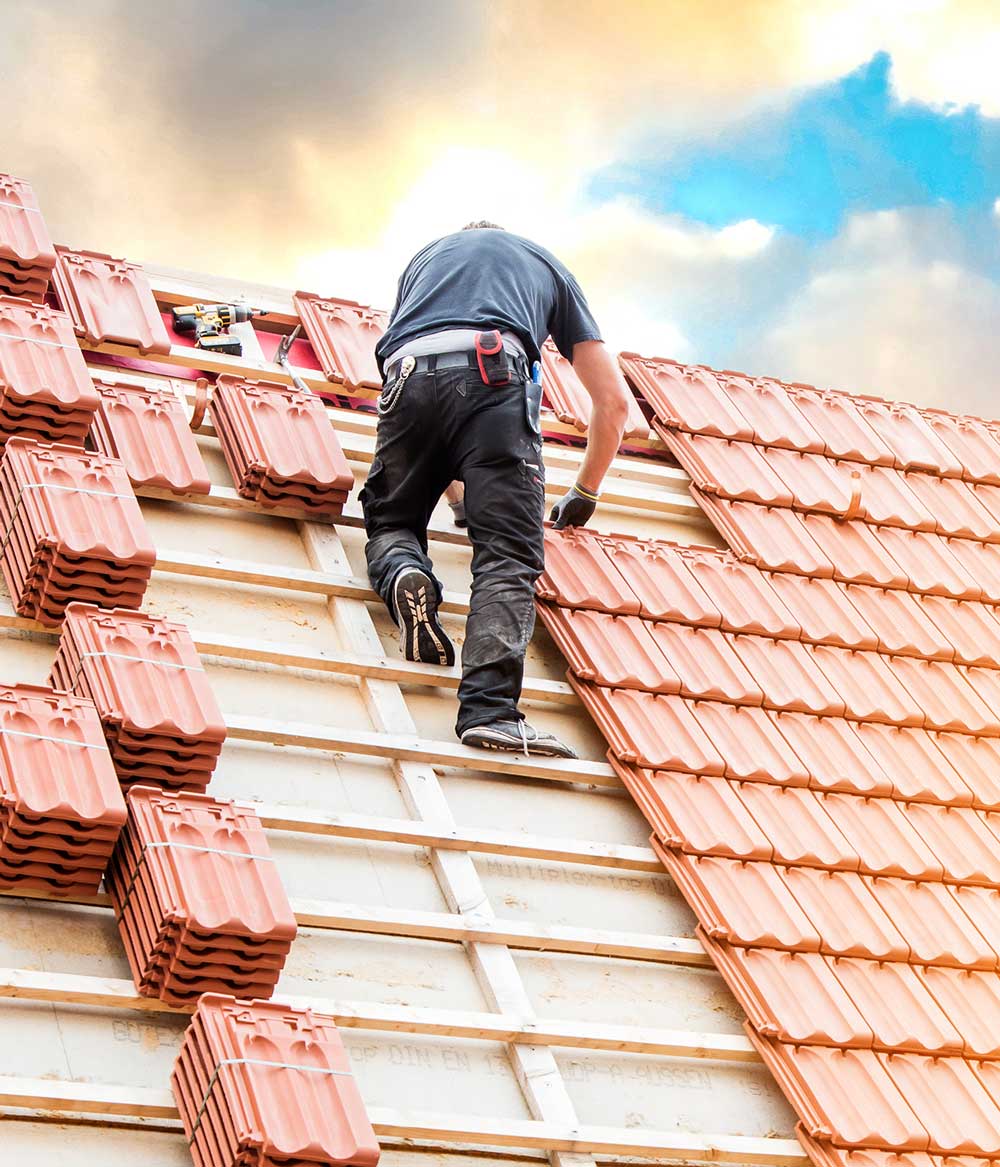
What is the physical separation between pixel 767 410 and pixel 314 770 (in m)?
2.84

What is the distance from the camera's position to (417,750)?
4113 millimetres

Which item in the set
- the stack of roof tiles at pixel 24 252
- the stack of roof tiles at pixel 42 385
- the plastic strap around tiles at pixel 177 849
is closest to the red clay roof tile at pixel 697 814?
the plastic strap around tiles at pixel 177 849

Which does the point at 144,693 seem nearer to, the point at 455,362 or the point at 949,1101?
the point at 455,362

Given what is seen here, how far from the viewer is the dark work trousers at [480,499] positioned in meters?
4.32

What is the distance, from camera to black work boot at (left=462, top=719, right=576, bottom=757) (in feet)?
13.8

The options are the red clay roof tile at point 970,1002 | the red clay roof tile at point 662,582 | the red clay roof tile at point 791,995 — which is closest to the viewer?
the red clay roof tile at point 791,995

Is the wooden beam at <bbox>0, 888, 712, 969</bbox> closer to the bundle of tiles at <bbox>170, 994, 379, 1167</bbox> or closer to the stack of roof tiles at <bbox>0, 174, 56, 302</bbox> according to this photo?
the bundle of tiles at <bbox>170, 994, 379, 1167</bbox>

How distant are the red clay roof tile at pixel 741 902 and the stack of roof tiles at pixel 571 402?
2134 millimetres

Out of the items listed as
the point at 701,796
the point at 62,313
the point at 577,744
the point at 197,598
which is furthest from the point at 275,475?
the point at 701,796

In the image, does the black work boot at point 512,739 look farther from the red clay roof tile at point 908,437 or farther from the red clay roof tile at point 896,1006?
the red clay roof tile at point 908,437

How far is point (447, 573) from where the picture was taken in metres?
4.99

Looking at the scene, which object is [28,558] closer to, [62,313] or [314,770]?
[314,770]

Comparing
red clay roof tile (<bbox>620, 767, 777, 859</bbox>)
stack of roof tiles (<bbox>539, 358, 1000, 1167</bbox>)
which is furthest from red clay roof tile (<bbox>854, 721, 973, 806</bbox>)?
red clay roof tile (<bbox>620, 767, 777, 859</bbox>)

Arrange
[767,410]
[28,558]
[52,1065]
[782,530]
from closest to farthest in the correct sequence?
1. [52,1065]
2. [28,558]
3. [782,530]
4. [767,410]
